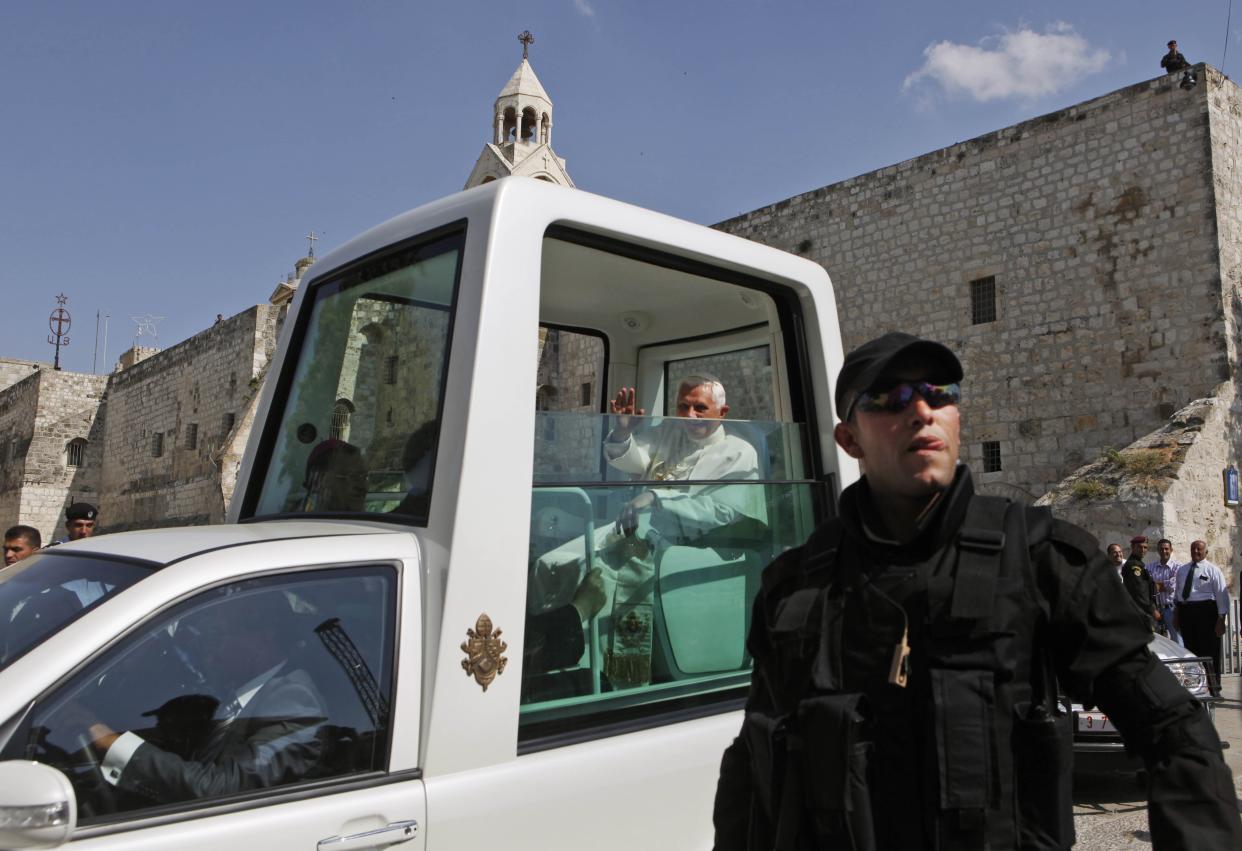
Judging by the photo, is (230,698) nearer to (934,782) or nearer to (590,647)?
(590,647)

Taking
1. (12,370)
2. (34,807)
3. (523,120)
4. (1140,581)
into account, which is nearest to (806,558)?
(34,807)

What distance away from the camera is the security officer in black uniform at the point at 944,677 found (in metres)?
1.23

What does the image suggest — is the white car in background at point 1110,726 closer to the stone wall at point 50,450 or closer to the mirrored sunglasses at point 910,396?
the mirrored sunglasses at point 910,396

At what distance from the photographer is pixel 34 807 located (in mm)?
1390

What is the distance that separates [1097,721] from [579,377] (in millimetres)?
13233

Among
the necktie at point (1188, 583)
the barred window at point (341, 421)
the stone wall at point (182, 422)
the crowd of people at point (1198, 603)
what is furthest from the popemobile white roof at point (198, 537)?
the stone wall at point (182, 422)

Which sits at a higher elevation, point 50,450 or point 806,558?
point 50,450

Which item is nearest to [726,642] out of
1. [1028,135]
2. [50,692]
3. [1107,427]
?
[50,692]

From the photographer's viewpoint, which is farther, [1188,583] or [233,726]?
[1188,583]

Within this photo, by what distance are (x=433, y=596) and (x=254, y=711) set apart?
0.41m

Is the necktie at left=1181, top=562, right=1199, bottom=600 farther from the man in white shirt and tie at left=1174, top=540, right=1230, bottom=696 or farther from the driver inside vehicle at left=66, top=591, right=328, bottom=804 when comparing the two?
the driver inside vehicle at left=66, top=591, right=328, bottom=804

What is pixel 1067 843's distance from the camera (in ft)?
4.22

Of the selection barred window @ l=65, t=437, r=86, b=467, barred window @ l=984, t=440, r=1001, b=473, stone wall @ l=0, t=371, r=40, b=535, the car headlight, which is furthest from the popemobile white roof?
barred window @ l=65, t=437, r=86, b=467

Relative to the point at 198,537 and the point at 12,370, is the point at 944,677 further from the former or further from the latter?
the point at 12,370
